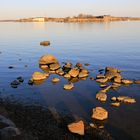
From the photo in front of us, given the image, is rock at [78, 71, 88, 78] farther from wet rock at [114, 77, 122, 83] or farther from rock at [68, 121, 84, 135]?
rock at [68, 121, 84, 135]

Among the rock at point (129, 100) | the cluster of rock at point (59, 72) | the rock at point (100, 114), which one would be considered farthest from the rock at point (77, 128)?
the cluster of rock at point (59, 72)

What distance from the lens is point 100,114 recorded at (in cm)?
2505

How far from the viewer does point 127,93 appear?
32.1 m

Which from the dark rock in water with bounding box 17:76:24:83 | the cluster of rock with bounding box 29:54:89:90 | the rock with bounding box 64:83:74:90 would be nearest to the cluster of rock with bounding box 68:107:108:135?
the rock with bounding box 64:83:74:90

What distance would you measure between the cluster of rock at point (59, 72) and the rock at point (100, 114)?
937 cm

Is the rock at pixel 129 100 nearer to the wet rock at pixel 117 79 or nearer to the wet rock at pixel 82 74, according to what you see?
the wet rock at pixel 117 79

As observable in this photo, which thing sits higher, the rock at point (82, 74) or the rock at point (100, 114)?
the rock at point (100, 114)

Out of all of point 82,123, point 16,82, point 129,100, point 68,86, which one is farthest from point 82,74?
point 82,123

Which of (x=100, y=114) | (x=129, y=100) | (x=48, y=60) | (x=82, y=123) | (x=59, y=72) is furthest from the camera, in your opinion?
(x=48, y=60)

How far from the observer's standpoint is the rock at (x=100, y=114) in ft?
81.9

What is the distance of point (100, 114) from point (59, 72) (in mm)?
18613

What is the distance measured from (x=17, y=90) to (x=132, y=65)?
21347 millimetres

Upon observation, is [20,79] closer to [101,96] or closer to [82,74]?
[82,74]

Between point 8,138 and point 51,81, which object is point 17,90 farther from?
point 8,138
